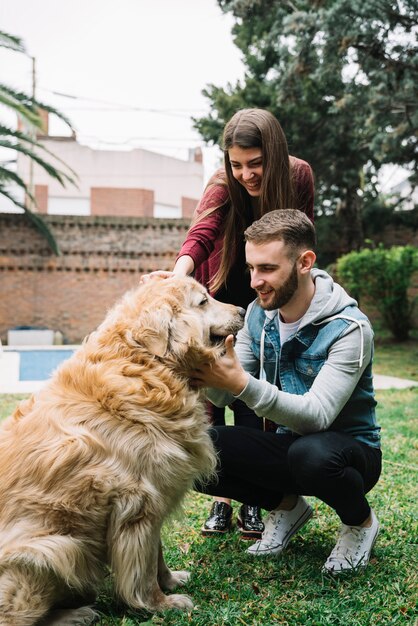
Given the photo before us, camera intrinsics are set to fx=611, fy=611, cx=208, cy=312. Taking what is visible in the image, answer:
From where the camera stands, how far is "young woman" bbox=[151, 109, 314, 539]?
3.02 meters

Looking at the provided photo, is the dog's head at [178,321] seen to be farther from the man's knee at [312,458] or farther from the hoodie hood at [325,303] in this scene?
the man's knee at [312,458]

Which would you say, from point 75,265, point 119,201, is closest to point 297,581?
point 75,265

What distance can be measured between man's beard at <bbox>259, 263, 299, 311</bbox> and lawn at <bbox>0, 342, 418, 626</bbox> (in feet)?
3.34

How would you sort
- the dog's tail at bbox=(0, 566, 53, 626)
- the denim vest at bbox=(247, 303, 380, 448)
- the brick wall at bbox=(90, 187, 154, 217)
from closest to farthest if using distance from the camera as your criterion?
the dog's tail at bbox=(0, 566, 53, 626) < the denim vest at bbox=(247, 303, 380, 448) < the brick wall at bbox=(90, 187, 154, 217)

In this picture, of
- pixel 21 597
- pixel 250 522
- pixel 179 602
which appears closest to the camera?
pixel 21 597

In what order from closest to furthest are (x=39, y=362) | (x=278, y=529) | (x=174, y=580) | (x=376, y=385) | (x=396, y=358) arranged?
(x=174, y=580), (x=278, y=529), (x=376, y=385), (x=396, y=358), (x=39, y=362)

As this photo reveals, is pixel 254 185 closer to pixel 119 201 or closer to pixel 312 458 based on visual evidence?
pixel 312 458

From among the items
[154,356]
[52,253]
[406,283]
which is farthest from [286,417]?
[52,253]

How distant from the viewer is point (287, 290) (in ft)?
8.78

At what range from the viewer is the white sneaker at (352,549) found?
2.66 metres

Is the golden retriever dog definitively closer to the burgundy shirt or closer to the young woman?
the young woman

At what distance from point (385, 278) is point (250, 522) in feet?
36.0

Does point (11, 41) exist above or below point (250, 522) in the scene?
above

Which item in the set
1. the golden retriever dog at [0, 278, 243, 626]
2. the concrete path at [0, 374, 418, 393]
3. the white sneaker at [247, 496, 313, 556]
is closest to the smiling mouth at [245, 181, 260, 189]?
the golden retriever dog at [0, 278, 243, 626]
